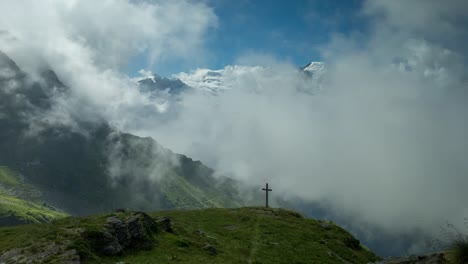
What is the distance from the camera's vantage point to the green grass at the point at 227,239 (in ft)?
141

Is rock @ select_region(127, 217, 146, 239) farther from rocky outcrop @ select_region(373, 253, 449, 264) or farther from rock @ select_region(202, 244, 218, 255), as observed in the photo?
rocky outcrop @ select_region(373, 253, 449, 264)

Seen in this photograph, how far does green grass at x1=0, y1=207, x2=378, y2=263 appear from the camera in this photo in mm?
42906

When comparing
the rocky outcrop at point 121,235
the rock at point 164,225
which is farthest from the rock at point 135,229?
the rock at point 164,225

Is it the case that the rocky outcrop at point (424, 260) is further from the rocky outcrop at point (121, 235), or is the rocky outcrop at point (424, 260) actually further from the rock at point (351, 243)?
the rock at point (351, 243)

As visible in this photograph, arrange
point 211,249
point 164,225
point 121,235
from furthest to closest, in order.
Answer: point 164,225, point 211,249, point 121,235

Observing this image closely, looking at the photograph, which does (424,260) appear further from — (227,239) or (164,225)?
(164,225)

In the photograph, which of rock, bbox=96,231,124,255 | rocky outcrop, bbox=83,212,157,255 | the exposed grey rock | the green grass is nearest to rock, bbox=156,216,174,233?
the green grass

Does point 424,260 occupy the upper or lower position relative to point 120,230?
lower

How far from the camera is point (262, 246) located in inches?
2399

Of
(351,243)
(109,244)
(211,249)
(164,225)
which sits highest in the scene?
(164,225)

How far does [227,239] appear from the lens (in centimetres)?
6325

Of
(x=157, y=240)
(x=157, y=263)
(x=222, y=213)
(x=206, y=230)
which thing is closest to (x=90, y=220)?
(x=157, y=240)

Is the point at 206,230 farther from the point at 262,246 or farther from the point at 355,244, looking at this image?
the point at 355,244

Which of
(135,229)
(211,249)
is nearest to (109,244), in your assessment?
(135,229)
